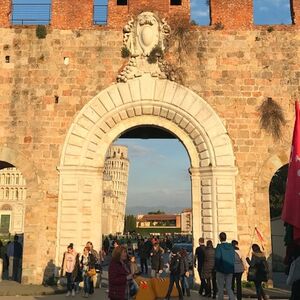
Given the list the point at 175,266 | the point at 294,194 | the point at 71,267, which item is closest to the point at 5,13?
the point at 71,267

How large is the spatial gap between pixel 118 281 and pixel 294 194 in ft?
8.15

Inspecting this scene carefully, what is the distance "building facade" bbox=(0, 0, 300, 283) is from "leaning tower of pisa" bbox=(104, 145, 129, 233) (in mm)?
63916

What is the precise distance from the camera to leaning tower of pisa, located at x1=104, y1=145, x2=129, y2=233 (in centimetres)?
7775

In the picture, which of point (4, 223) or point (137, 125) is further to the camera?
point (4, 223)

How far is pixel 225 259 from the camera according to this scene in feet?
26.2

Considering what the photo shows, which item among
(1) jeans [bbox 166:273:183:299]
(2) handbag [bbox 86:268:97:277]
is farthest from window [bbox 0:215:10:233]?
(1) jeans [bbox 166:273:183:299]

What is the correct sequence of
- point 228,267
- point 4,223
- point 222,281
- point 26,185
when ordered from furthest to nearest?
point 4,223
point 26,185
point 222,281
point 228,267

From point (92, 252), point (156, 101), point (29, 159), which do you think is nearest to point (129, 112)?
point (156, 101)

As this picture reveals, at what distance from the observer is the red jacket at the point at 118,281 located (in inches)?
215

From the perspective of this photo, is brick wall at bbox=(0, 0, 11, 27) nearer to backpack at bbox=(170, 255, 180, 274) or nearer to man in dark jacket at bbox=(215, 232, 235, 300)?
backpack at bbox=(170, 255, 180, 274)

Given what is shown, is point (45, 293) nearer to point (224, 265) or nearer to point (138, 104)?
point (224, 265)

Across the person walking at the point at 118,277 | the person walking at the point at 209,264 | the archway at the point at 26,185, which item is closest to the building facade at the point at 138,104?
the archway at the point at 26,185

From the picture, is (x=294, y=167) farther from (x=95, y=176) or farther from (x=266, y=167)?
(x=95, y=176)

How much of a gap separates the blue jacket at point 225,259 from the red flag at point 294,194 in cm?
297
